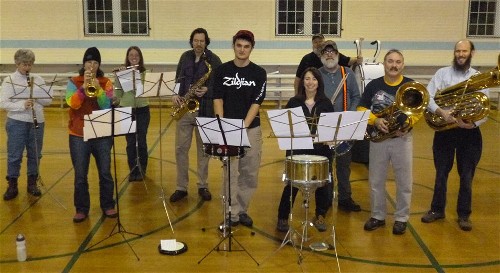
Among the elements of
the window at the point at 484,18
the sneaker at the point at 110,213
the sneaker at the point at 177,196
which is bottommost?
the sneaker at the point at 110,213

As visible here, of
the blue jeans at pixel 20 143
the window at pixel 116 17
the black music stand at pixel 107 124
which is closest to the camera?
the black music stand at pixel 107 124

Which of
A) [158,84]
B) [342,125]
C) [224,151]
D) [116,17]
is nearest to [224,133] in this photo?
[224,151]

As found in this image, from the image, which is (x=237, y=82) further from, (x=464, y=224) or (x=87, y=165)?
(x=464, y=224)

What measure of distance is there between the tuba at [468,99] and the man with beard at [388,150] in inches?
18.0

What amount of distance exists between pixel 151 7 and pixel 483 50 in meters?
9.28

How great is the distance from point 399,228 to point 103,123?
10.9 feet

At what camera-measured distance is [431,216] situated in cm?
601

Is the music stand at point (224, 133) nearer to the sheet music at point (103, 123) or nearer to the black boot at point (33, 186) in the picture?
the sheet music at point (103, 123)

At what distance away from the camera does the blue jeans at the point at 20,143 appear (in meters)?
6.65

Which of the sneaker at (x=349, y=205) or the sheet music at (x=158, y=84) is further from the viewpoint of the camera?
the sneaker at (x=349, y=205)

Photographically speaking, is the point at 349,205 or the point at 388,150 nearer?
the point at 388,150

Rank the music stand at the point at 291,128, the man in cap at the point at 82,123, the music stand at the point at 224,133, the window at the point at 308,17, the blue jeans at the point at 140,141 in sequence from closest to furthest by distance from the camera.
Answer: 1. the music stand at the point at 291,128
2. the music stand at the point at 224,133
3. the man in cap at the point at 82,123
4. the blue jeans at the point at 140,141
5. the window at the point at 308,17

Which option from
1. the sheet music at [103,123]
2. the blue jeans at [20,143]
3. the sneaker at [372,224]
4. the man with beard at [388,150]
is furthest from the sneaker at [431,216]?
the blue jeans at [20,143]

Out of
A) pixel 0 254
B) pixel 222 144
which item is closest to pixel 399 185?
pixel 222 144
